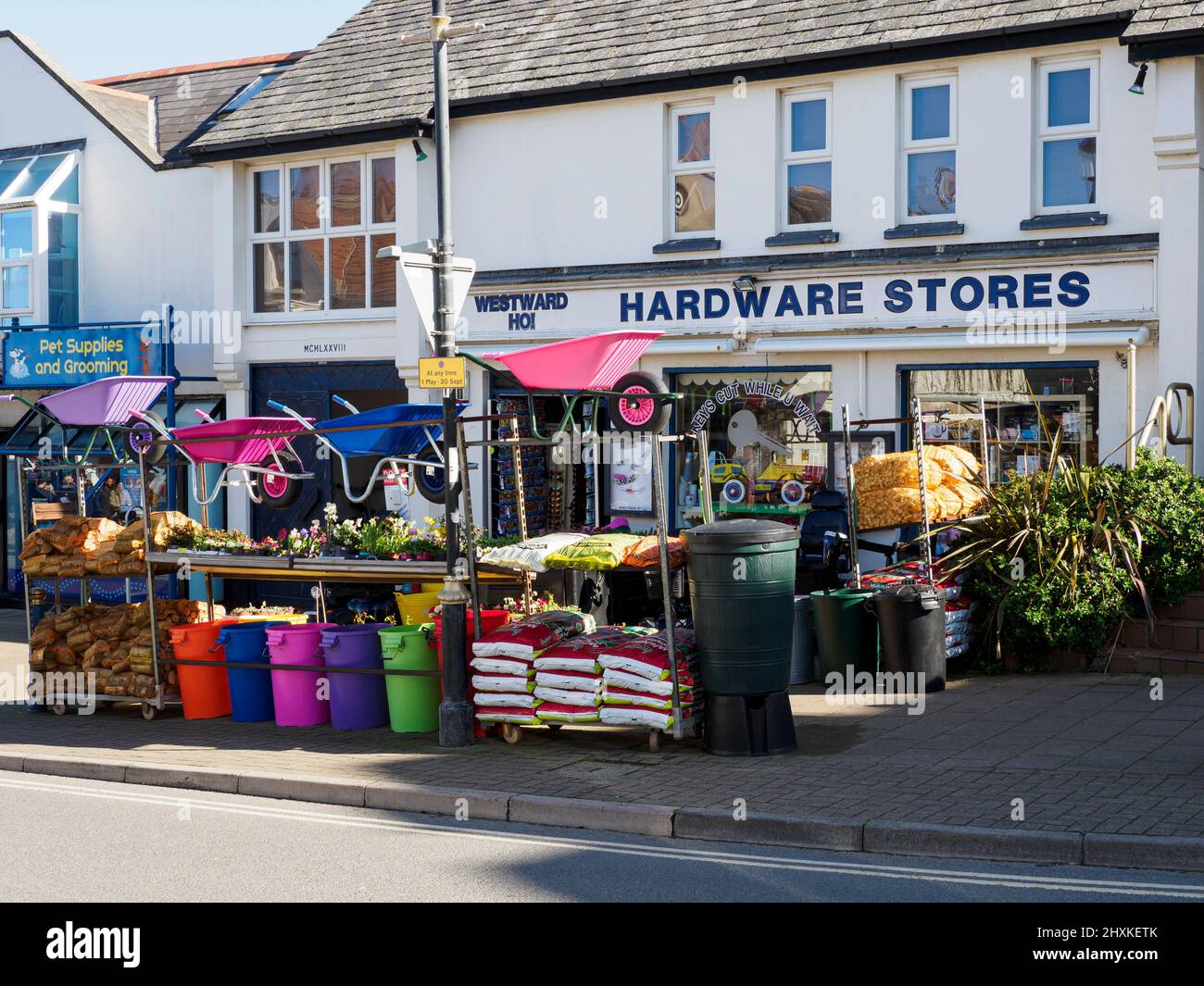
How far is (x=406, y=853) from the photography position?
7.79m

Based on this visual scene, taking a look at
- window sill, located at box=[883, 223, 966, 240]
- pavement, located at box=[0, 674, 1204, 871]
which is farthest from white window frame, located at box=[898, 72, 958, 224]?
pavement, located at box=[0, 674, 1204, 871]

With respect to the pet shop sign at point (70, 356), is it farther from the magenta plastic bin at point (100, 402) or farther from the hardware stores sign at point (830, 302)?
the hardware stores sign at point (830, 302)

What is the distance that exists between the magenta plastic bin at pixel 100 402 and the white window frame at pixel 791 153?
23.5 feet

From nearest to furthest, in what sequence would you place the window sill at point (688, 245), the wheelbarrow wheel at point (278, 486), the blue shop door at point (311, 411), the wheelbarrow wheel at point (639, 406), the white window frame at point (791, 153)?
the wheelbarrow wheel at point (639, 406)
the white window frame at point (791, 153)
the window sill at point (688, 245)
the wheelbarrow wheel at point (278, 486)
the blue shop door at point (311, 411)

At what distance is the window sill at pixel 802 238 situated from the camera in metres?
15.4

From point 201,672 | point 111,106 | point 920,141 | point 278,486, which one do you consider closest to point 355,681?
point 201,672

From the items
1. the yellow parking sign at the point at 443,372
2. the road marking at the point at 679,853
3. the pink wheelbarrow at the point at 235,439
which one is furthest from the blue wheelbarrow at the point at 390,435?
the road marking at the point at 679,853

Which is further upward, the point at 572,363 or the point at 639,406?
the point at 572,363

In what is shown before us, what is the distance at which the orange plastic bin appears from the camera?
12.3m

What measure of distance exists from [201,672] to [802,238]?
766 cm

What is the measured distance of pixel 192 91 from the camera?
23109mm

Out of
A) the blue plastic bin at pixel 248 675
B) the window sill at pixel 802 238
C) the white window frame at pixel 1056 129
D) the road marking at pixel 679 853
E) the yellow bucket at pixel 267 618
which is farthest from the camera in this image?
the window sill at pixel 802 238

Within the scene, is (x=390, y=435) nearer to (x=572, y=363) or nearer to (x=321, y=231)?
(x=572, y=363)
